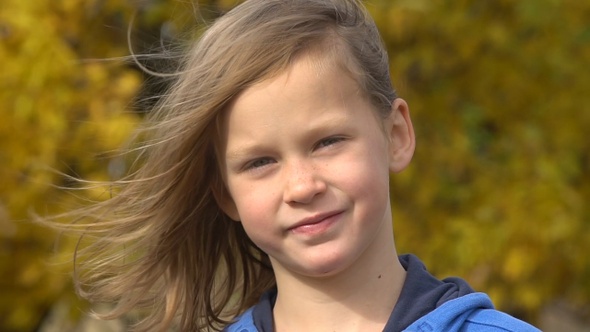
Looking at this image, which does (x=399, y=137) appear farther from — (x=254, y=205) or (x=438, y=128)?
(x=438, y=128)

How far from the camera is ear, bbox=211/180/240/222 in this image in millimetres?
2814

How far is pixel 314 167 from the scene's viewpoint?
2.42 meters

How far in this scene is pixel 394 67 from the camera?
4.92 meters

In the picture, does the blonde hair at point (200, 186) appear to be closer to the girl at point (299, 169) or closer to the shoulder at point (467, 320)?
the girl at point (299, 169)

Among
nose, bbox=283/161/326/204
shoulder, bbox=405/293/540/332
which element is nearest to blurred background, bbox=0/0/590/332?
nose, bbox=283/161/326/204

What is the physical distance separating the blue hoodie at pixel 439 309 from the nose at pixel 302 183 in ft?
1.03

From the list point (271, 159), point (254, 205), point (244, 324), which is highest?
point (271, 159)

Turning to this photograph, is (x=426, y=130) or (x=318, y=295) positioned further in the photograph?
(x=426, y=130)

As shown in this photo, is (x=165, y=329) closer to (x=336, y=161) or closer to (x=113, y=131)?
(x=336, y=161)

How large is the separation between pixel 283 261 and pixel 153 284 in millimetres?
543

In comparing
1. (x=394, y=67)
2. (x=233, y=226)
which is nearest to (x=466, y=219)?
(x=394, y=67)

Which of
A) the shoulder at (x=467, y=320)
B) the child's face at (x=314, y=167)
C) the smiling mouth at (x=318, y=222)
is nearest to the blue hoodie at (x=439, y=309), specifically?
the shoulder at (x=467, y=320)

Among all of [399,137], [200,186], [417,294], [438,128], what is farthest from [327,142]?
[438,128]

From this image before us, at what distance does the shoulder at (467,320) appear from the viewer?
2.40 m
